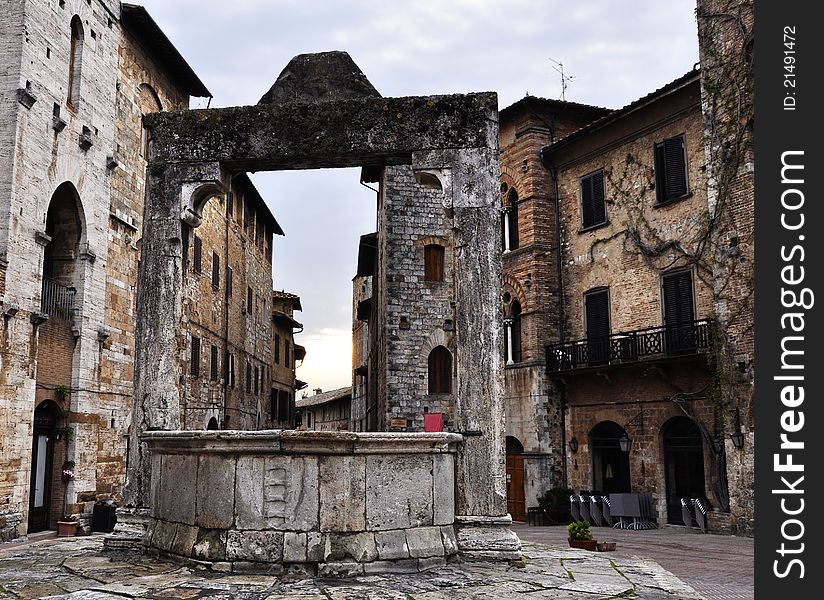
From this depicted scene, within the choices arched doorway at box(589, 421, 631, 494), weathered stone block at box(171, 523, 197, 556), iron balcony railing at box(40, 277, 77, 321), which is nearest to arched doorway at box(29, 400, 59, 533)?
iron balcony railing at box(40, 277, 77, 321)

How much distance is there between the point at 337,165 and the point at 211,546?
4534 mm

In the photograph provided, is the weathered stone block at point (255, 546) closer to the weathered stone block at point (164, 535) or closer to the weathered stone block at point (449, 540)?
the weathered stone block at point (164, 535)

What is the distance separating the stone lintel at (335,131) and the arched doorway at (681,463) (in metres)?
12.5

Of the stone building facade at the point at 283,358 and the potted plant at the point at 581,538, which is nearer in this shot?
Answer: the potted plant at the point at 581,538

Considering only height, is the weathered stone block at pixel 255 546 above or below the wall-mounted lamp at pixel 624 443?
below

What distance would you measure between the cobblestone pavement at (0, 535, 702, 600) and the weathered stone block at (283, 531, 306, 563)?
0.18 metres

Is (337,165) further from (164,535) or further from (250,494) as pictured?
(164,535)

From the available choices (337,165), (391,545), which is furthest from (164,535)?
(337,165)

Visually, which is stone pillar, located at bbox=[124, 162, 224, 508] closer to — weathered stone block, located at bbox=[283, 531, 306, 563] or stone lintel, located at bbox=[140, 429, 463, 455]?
stone lintel, located at bbox=[140, 429, 463, 455]

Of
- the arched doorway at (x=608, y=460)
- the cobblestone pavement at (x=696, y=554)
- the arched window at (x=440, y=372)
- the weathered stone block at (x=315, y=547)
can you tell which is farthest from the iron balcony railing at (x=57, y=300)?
the arched doorway at (x=608, y=460)

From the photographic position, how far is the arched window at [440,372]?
21703mm

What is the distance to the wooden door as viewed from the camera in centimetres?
2267

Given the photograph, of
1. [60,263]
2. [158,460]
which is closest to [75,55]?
[60,263]

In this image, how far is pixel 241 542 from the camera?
23.1ft
